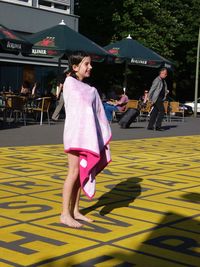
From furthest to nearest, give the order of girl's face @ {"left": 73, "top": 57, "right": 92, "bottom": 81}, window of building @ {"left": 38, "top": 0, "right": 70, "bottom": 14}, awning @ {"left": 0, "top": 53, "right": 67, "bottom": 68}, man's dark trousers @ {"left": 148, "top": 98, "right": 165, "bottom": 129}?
window of building @ {"left": 38, "top": 0, "right": 70, "bottom": 14} → awning @ {"left": 0, "top": 53, "right": 67, "bottom": 68} → man's dark trousers @ {"left": 148, "top": 98, "right": 165, "bottom": 129} → girl's face @ {"left": 73, "top": 57, "right": 92, "bottom": 81}

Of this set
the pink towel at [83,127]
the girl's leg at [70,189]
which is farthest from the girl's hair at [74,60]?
the girl's leg at [70,189]

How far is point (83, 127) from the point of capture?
17.9 ft

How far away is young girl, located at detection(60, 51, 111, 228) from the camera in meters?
5.46

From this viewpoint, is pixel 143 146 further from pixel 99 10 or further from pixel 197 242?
pixel 99 10

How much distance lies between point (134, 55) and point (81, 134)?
17510mm

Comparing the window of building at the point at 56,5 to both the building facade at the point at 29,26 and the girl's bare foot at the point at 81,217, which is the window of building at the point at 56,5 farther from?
the girl's bare foot at the point at 81,217

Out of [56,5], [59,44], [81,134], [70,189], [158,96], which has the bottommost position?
[70,189]

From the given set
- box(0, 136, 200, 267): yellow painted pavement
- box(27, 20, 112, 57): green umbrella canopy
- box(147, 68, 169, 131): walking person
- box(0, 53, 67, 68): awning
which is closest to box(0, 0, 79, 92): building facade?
box(0, 53, 67, 68): awning

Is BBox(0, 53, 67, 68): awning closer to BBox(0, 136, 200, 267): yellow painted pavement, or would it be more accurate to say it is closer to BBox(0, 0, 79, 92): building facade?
BBox(0, 0, 79, 92): building facade

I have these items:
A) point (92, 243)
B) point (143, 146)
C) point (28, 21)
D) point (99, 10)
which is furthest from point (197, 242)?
point (99, 10)

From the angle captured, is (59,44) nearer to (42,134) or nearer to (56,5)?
(42,134)

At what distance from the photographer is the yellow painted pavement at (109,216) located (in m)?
4.79

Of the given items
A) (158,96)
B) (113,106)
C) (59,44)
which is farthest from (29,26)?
(158,96)

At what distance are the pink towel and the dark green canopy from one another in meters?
13.2
